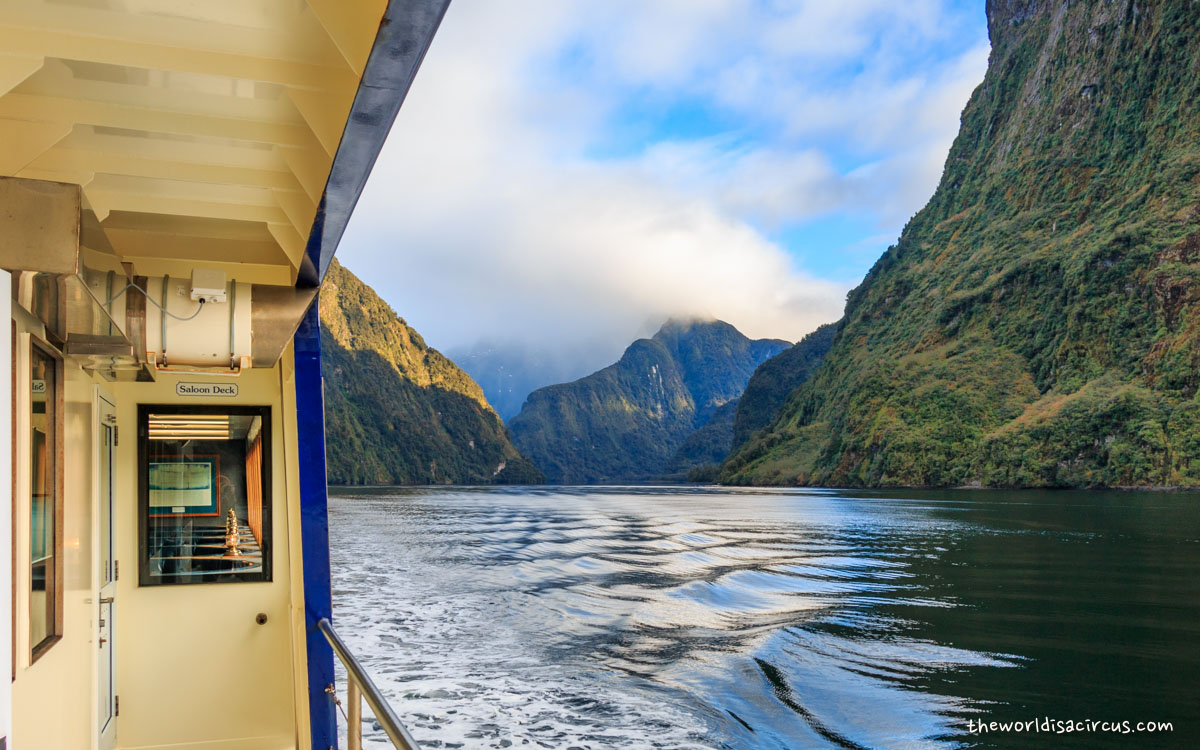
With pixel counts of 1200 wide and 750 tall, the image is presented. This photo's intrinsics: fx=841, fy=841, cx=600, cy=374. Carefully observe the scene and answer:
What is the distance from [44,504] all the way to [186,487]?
2.41 meters

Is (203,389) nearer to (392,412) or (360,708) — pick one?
(360,708)

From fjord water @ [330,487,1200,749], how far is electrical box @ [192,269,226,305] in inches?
292

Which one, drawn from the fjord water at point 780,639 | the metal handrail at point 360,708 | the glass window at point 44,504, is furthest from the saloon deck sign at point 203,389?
the fjord water at point 780,639

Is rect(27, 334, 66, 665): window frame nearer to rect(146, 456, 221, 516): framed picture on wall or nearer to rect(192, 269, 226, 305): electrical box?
rect(192, 269, 226, 305): electrical box

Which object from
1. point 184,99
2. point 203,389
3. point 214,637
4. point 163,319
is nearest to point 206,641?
point 214,637

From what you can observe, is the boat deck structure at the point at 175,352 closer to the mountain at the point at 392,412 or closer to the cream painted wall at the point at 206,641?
the cream painted wall at the point at 206,641

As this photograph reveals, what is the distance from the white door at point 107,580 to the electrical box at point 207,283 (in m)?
1.11

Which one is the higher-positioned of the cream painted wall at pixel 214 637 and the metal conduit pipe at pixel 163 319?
the metal conduit pipe at pixel 163 319

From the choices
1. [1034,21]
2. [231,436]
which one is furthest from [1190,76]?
[231,436]

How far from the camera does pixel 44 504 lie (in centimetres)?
348

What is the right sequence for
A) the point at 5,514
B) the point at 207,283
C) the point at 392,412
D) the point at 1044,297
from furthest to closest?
the point at 392,412 → the point at 1044,297 → the point at 207,283 → the point at 5,514

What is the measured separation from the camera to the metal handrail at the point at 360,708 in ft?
8.20

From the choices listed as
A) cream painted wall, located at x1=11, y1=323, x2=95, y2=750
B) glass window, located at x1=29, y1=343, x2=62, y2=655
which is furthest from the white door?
glass window, located at x1=29, y1=343, x2=62, y2=655

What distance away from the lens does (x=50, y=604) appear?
3.53 m
